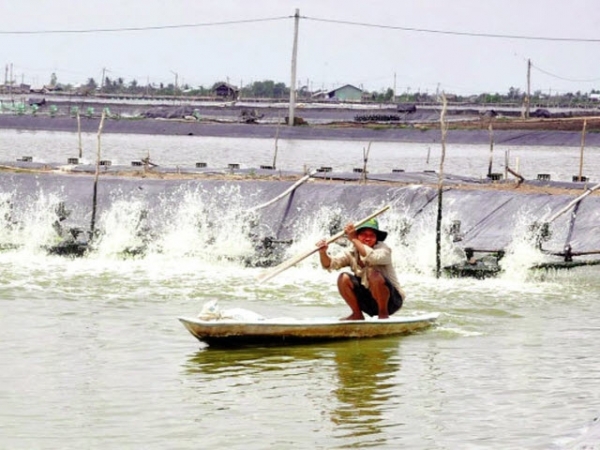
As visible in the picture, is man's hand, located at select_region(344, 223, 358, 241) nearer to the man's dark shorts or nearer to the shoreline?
the man's dark shorts

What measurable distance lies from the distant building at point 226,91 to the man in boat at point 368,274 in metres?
89.8

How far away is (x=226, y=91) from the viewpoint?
348ft

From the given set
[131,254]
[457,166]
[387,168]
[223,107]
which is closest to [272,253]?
[131,254]

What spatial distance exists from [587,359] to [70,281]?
9.45m

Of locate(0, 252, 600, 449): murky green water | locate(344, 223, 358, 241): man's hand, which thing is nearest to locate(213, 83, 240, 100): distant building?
locate(0, 252, 600, 449): murky green water

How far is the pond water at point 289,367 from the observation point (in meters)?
11.3

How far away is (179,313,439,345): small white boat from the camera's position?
565 inches

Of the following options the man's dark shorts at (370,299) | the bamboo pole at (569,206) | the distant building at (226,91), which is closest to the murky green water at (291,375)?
the man's dark shorts at (370,299)

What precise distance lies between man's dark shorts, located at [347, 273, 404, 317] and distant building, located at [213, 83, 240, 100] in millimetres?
89682

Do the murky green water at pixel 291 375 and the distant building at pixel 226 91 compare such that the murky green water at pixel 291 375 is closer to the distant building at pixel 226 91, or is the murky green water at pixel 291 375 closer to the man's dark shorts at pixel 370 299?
the man's dark shorts at pixel 370 299

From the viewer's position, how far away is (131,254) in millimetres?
24281

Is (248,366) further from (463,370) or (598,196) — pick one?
(598,196)

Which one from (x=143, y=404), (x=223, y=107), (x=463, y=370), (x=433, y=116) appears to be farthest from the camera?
(x=223, y=107)

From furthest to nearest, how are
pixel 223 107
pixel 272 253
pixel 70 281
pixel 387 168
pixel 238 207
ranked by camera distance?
pixel 223 107 < pixel 387 168 < pixel 238 207 < pixel 272 253 < pixel 70 281
